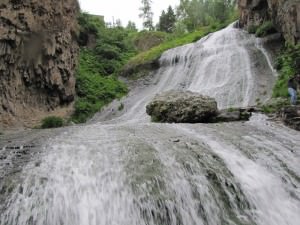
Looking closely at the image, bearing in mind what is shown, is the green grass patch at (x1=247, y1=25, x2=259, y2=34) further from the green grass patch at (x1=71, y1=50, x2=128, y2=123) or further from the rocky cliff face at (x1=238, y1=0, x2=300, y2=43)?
the green grass patch at (x1=71, y1=50, x2=128, y2=123)

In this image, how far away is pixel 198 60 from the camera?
2533 cm

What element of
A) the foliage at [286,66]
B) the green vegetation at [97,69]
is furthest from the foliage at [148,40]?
the foliage at [286,66]

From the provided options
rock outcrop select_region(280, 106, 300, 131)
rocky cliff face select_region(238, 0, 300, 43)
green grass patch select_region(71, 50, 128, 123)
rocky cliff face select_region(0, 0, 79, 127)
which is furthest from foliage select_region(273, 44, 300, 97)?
rocky cliff face select_region(0, 0, 79, 127)

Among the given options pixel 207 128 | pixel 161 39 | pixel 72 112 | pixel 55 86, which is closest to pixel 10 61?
pixel 55 86

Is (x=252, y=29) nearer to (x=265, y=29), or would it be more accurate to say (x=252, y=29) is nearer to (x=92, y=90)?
(x=265, y=29)

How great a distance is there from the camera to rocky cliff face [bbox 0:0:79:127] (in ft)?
53.2

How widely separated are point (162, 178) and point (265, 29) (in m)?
19.4

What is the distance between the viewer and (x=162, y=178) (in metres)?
7.24

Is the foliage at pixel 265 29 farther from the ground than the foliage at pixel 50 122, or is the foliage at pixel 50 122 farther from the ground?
the foliage at pixel 265 29

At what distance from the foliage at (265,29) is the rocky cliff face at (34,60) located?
41.6 ft

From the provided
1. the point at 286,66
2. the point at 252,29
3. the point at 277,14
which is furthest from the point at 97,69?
the point at 286,66

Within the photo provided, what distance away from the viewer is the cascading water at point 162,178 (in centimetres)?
633

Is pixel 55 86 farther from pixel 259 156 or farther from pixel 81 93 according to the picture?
pixel 259 156

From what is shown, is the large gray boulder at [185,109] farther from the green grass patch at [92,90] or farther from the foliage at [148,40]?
the foliage at [148,40]
